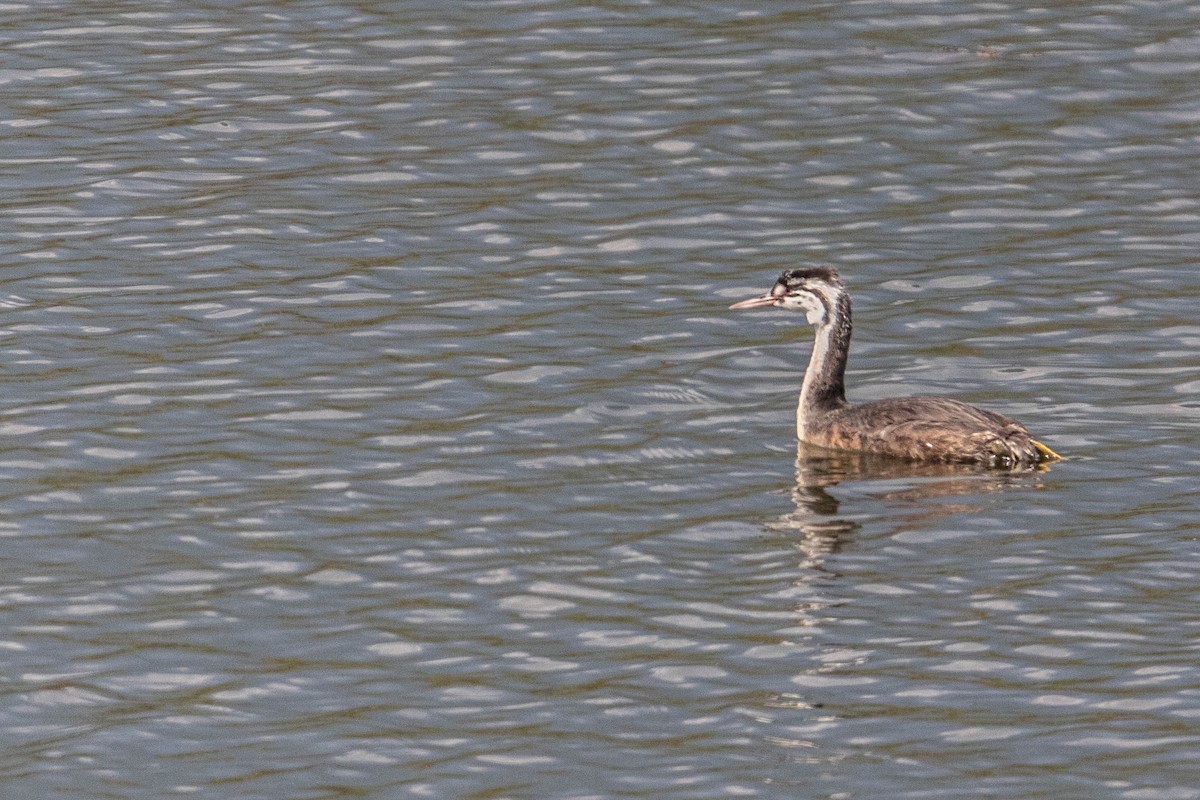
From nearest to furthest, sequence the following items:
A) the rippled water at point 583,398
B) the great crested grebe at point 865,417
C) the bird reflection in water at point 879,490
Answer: the rippled water at point 583,398 < the bird reflection in water at point 879,490 < the great crested grebe at point 865,417

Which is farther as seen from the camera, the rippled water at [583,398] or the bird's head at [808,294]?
the bird's head at [808,294]


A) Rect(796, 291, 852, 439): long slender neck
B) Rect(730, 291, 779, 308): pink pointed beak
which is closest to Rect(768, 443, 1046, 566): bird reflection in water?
Rect(796, 291, 852, 439): long slender neck

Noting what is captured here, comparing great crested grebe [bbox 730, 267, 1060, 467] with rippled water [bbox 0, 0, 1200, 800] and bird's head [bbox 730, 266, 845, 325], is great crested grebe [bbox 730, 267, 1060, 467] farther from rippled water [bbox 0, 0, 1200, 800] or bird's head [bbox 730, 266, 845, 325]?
rippled water [bbox 0, 0, 1200, 800]

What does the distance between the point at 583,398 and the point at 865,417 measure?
217cm

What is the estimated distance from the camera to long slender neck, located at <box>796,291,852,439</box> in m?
17.5

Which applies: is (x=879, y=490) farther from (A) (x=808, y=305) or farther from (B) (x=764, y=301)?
(B) (x=764, y=301)

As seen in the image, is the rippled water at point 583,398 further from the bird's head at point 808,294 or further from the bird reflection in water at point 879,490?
the bird's head at point 808,294

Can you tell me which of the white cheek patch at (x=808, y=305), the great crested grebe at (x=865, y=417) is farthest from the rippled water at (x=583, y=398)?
the white cheek patch at (x=808, y=305)

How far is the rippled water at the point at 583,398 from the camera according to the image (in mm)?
11859

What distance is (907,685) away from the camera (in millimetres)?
12164

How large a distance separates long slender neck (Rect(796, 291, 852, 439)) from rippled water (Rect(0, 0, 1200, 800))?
38cm

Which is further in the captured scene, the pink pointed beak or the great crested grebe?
the pink pointed beak

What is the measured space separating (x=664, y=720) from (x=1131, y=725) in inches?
90.5

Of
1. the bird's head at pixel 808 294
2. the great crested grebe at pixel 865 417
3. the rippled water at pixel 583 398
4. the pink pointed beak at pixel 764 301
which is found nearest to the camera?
the rippled water at pixel 583 398
